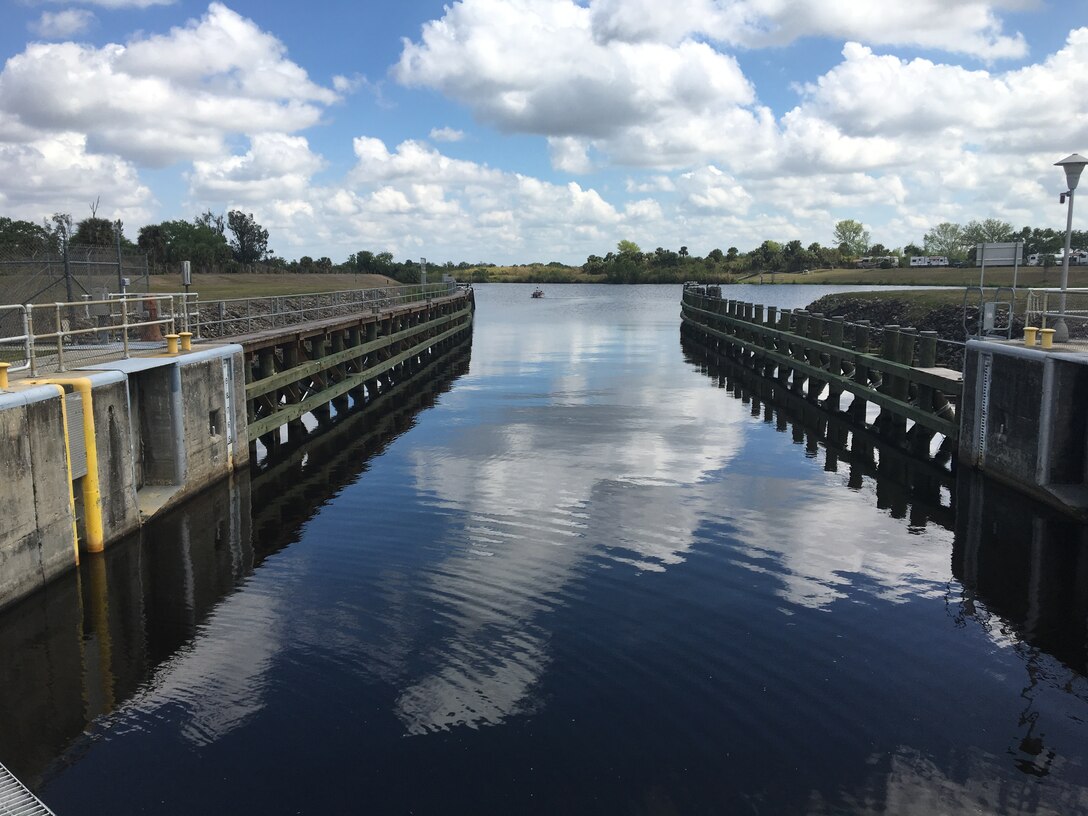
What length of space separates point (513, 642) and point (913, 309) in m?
61.8

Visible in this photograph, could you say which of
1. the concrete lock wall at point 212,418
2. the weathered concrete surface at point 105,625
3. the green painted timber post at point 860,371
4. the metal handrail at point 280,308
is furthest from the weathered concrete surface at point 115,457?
the green painted timber post at point 860,371

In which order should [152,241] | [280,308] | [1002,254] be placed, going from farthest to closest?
1. [152,241]
2. [280,308]
3. [1002,254]

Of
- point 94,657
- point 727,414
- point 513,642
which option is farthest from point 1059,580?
point 727,414

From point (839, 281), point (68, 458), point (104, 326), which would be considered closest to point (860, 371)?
point (104, 326)

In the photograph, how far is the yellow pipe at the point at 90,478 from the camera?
12.6 metres

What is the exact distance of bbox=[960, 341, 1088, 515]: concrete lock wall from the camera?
49.4 feet

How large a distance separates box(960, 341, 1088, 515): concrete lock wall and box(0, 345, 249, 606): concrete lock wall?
47.1 feet

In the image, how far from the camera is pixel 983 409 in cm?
1741

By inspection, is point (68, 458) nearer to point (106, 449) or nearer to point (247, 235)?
point (106, 449)

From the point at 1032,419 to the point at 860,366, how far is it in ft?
31.9

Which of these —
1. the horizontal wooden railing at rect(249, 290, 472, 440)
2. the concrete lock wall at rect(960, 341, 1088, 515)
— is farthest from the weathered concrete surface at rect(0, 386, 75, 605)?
the concrete lock wall at rect(960, 341, 1088, 515)

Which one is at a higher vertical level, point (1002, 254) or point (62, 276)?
point (1002, 254)

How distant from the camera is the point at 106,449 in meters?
13.1

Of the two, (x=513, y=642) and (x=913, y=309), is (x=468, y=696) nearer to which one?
(x=513, y=642)
